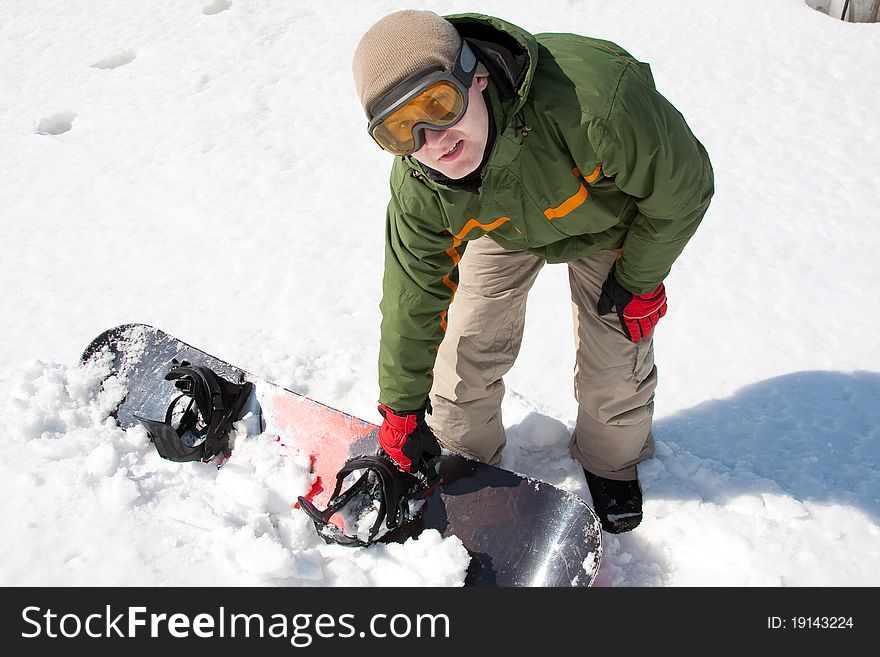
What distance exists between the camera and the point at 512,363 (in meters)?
Answer: 2.79

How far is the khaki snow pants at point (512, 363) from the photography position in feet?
→ 8.48

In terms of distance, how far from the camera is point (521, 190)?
2.04 m

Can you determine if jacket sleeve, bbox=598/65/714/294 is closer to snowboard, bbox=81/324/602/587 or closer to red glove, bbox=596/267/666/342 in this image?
red glove, bbox=596/267/666/342

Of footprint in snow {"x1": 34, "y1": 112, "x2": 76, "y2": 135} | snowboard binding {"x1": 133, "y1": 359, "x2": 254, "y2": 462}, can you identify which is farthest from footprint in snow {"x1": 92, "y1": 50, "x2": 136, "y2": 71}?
snowboard binding {"x1": 133, "y1": 359, "x2": 254, "y2": 462}

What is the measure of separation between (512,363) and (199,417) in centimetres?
132

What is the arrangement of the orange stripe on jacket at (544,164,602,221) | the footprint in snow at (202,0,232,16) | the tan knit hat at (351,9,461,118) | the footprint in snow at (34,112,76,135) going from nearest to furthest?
1. the tan knit hat at (351,9,461,118)
2. the orange stripe on jacket at (544,164,602,221)
3. the footprint in snow at (34,112,76,135)
4. the footprint in snow at (202,0,232,16)

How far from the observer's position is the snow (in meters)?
2.53

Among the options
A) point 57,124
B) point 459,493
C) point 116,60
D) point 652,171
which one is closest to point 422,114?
point 652,171

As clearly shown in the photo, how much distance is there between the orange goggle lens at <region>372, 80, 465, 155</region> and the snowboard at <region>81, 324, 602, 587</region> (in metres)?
1.37

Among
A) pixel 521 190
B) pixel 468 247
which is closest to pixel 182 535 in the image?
pixel 468 247

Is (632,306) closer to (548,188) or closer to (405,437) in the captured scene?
(548,188)

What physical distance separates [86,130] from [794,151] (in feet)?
16.8

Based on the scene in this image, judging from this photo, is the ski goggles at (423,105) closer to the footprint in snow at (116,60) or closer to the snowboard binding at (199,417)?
the snowboard binding at (199,417)
